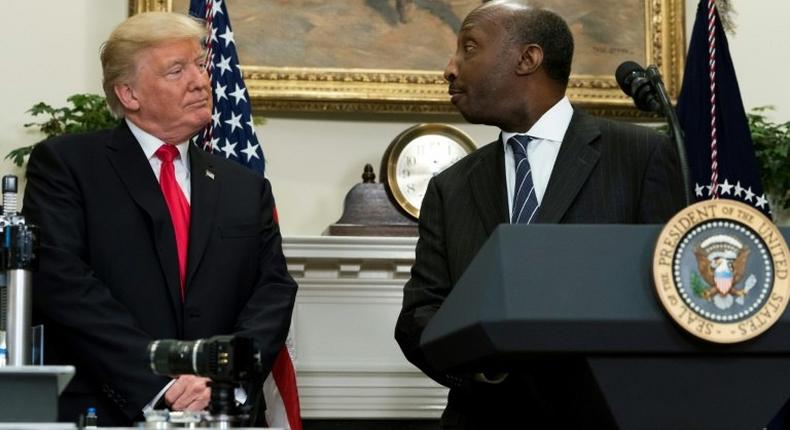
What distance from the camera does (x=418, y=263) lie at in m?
3.33

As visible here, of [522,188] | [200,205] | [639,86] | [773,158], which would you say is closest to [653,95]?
[639,86]

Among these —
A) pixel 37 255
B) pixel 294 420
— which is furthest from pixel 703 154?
pixel 37 255

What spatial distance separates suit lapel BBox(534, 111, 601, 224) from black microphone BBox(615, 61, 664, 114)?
24 centimetres

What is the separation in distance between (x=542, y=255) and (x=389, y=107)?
3.68m

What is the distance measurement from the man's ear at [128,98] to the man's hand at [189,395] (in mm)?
904

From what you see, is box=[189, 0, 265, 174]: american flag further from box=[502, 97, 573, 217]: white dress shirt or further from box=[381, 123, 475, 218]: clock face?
box=[502, 97, 573, 217]: white dress shirt

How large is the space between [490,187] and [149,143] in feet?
3.19

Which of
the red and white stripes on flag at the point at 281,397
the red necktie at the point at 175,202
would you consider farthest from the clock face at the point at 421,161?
the red necktie at the point at 175,202

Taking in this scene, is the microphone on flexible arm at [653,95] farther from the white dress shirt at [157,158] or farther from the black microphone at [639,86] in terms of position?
the white dress shirt at [157,158]

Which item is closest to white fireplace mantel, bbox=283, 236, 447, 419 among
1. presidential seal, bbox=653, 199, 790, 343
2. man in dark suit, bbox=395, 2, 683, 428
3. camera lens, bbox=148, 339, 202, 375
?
man in dark suit, bbox=395, 2, 683, 428

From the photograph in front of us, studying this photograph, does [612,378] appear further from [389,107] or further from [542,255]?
[389,107]

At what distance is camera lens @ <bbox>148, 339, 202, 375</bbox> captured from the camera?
7.31ft

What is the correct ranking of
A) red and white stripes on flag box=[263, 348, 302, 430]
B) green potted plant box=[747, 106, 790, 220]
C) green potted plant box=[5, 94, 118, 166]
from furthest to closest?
green potted plant box=[747, 106, 790, 220], green potted plant box=[5, 94, 118, 166], red and white stripes on flag box=[263, 348, 302, 430]

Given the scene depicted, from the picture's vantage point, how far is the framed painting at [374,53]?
573 cm
